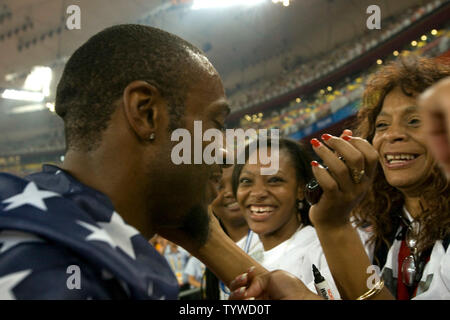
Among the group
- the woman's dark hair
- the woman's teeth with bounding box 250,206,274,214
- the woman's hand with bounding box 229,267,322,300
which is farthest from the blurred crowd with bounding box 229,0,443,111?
the woman's hand with bounding box 229,267,322,300

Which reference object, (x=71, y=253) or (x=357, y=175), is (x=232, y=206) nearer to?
(x=357, y=175)

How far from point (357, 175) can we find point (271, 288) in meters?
0.34

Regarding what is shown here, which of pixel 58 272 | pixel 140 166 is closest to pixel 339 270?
pixel 140 166

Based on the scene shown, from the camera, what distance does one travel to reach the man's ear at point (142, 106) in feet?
2.88

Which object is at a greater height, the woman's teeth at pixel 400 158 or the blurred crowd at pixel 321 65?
the blurred crowd at pixel 321 65

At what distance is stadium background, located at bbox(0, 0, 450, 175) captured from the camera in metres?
10.3

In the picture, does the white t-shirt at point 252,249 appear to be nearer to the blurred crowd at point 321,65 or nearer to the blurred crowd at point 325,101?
the blurred crowd at point 325,101

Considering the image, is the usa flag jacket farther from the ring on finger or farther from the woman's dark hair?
the woman's dark hair

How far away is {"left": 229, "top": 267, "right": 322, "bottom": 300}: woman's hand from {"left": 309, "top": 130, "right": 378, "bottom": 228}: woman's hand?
0.22 m

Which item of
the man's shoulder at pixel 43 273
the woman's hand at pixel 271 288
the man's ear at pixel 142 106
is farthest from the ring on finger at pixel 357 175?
the man's shoulder at pixel 43 273

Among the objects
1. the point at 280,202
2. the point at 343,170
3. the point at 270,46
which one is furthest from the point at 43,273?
the point at 270,46

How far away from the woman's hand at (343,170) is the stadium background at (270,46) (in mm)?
8224
